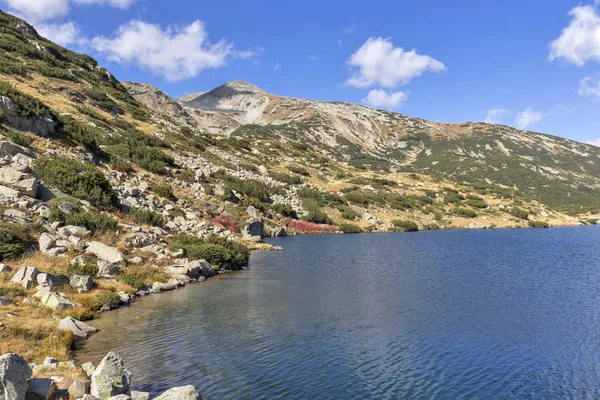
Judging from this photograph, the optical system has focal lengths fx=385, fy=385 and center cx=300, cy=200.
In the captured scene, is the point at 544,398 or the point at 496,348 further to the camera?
the point at 496,348

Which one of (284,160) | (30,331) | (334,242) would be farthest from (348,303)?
(284,160)

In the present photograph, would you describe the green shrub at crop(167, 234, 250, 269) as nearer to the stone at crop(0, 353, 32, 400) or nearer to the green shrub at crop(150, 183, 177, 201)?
the green shrub at crop(150, 183, 177, 201)

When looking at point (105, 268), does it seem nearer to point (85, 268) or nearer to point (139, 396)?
point (85, 268)

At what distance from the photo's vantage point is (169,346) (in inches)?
632

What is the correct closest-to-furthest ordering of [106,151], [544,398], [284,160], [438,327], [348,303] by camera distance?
[544,398] < [438,327] < [348,303] < [106,151] < [284,160]

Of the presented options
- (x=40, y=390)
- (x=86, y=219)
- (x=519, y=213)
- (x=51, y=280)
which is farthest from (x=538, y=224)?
(x=40, y=390)

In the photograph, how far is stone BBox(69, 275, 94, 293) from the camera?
21086 millimetres

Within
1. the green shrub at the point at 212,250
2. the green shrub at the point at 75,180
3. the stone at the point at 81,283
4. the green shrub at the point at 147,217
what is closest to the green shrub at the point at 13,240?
the stone at the point at 81,283

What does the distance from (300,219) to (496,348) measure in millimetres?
54395

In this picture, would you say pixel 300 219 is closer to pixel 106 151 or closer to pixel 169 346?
pixel 106 151

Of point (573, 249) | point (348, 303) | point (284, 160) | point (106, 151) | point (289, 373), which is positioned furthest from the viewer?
point (284, 160)

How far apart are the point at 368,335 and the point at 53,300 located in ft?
49.1

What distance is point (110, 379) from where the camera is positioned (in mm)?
10648

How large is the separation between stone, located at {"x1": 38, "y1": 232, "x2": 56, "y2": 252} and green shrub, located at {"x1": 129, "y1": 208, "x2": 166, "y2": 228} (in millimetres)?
12863
